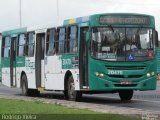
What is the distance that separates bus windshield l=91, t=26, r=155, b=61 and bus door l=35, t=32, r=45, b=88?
4916 mm

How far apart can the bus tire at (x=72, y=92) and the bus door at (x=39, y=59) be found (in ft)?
9.75

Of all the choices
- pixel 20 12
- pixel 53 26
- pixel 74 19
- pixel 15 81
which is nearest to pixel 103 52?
pixel 74 19

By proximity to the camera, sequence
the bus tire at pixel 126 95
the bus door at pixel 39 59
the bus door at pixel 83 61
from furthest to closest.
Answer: the bus door at pixel 39 59, the bus tire at pixel 126 95, the bus door at pixel 83 61

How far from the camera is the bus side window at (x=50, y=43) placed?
2538cm

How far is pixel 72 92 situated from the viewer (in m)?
23.7

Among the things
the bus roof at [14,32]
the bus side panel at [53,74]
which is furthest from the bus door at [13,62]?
the bus side panel at [53,74]

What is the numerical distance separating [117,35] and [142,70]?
1.52m

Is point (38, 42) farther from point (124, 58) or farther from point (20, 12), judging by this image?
point (20, 12)

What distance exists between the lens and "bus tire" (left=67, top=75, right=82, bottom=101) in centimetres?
2341

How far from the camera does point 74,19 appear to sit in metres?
23.7

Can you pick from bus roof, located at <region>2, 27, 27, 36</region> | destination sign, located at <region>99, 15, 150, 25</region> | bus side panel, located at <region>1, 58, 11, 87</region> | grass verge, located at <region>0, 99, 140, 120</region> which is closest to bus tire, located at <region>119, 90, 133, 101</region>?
destination sign, located at <region>99, 15, 150, 25</region>

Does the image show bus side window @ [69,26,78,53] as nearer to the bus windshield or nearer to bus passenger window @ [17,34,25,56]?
the bus windshield

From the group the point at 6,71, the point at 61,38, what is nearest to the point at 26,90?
the point at 6,71

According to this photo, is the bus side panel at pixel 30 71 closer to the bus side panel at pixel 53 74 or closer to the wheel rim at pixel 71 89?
the bus side panel at pixel 53 74
